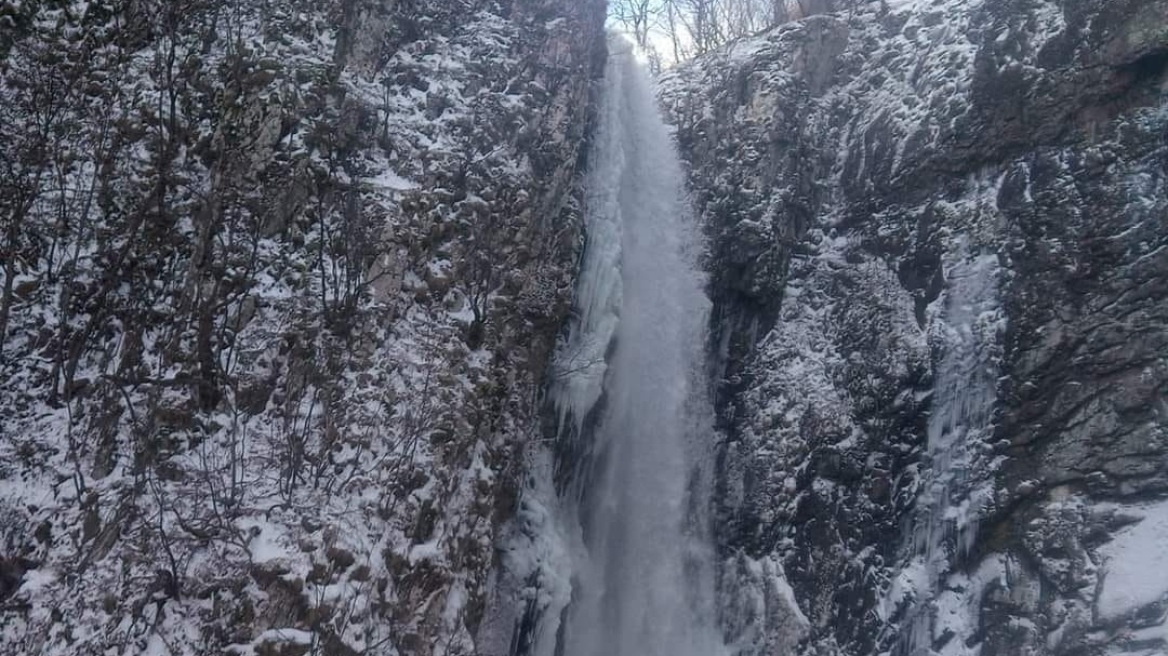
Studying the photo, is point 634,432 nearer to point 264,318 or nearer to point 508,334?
point 508,334

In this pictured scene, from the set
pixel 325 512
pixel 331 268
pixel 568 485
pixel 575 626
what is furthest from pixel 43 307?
pixel 575 626

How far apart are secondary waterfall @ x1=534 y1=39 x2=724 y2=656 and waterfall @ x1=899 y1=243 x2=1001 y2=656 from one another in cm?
236

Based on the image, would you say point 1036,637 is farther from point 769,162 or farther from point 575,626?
point 769,162

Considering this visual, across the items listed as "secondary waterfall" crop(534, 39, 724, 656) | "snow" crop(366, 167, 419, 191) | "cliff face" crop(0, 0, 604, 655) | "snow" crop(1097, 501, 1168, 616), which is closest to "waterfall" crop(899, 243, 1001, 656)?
"snow" crop(1097, 501, 1168, 616)

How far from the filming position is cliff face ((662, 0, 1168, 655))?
8.22m

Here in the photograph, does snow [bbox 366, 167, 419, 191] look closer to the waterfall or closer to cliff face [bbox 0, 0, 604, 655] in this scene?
cliff face [bbox 0, 0, 604, 655]

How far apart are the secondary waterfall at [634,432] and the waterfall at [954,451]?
7.74 ft

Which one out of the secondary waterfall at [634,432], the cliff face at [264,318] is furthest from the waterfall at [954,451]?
the cliff face at [264,318]

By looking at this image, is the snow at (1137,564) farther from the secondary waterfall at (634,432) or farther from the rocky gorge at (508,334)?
the secondary waterfall at (634,432)

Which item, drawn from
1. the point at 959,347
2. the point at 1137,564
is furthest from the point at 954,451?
the point at 1137,564

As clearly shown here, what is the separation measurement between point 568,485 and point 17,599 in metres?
5.22

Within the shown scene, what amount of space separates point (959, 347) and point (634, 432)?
3873 millimetres

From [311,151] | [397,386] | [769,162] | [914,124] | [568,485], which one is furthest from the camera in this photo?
[769,162]

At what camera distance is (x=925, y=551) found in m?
8.82
